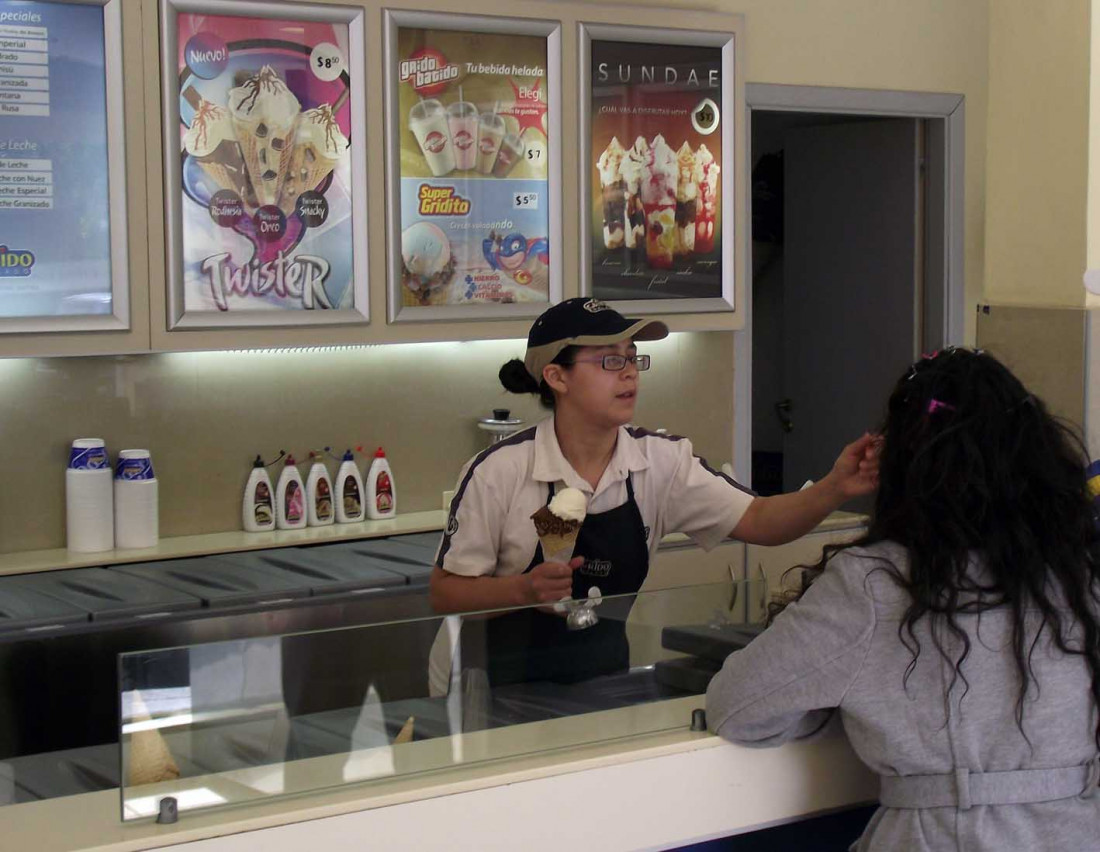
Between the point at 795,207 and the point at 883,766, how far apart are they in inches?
179

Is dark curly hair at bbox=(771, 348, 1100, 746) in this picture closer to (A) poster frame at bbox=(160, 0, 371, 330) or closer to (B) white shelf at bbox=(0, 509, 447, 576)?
(A) poster frame at bbox=(160, 0, 371, 330)

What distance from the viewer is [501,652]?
2037 mm

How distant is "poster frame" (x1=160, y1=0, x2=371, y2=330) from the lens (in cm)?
377

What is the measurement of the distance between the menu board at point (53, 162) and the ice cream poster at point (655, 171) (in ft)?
4.99

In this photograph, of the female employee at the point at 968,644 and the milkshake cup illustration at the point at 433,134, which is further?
the milkshake cup illustration at the point at 433,134

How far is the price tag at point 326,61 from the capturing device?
3982mm

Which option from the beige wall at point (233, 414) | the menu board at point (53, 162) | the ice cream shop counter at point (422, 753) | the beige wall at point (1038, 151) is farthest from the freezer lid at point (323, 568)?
the beige wall at point (1038, 151)

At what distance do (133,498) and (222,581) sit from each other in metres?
0.45

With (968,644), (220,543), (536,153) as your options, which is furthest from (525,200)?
(968,644)

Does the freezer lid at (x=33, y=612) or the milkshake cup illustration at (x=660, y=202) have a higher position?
the milkshake cup illustration at (x=660, y=202)

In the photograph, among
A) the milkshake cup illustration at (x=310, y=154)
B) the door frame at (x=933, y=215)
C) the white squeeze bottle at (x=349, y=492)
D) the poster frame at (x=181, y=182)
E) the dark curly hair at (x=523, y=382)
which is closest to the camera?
the dark curly hair at (x=523, y=382)

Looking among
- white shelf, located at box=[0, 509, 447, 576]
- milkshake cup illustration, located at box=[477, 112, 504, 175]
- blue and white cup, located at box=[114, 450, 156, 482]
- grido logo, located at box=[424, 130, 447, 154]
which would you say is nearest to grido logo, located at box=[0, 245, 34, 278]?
blue and white cup, located at box=[114, 450, 156, 482]

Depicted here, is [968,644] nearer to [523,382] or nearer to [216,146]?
[523,382]

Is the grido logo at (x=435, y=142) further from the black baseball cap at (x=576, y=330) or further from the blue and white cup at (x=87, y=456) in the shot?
the black baseball cap at (x=576, y=330)
